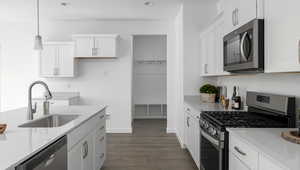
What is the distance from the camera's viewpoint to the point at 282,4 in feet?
5.54

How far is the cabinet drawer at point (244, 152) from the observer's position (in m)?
1.47

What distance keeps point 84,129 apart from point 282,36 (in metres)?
1.88

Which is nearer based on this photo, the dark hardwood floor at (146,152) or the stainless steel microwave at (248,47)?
the stainless steel microwave at (248,47)

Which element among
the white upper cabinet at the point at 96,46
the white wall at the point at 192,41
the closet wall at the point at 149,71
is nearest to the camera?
the white wall at the point at 192,41

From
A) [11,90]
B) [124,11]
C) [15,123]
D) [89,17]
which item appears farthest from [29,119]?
[11,90]

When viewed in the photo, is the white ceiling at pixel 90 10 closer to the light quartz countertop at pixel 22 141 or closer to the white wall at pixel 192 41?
the white wall at pixel 192 41

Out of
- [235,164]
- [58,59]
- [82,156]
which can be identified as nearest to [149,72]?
[58,59]

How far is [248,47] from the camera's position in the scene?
7.02 feet

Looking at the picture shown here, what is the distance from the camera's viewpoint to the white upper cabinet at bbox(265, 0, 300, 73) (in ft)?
5.07

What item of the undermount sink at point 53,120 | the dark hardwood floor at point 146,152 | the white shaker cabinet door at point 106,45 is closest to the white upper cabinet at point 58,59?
the white shaker cabinet door at point 106,45

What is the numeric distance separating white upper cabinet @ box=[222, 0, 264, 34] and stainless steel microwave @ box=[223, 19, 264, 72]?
77 millimetres

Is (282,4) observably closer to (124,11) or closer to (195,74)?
(195,74)

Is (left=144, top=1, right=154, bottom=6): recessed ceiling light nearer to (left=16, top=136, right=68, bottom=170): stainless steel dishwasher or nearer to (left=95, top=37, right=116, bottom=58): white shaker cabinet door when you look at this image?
Result: (left=95, top=37, right=116, bottom=58): white shaker cabinet door

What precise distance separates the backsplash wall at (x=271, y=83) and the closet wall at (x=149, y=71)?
13.1ft
